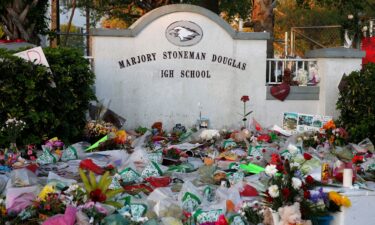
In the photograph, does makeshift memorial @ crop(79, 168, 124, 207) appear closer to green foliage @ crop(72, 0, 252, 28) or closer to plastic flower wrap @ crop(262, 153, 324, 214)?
plastic flower wrap @ crop(262, 153, 324, 214)

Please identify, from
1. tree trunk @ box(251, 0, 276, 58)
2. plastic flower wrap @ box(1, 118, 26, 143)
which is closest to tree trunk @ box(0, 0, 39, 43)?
plastic flower wrap @ box(1, 118, 26, 143)

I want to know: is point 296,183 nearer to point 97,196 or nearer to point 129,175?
point 97,196

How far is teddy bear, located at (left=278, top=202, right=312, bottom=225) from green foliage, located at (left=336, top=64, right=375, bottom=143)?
19.3 ft

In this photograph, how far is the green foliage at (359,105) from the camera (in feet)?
35.7

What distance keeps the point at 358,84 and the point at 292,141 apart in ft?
6.33

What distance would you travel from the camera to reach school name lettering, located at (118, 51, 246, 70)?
38.1ft

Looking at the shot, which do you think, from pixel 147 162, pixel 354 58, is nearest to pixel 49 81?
pixel 147 162

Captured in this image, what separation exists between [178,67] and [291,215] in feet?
22.5

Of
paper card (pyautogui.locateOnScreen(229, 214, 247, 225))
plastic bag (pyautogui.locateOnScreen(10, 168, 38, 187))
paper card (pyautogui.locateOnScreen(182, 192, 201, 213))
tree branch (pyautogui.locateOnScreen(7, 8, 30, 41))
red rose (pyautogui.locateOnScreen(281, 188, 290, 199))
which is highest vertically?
tree branch (pyautogui.locateOnScreen(7, 8, 30, 41))

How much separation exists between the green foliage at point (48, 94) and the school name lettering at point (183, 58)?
1516mm

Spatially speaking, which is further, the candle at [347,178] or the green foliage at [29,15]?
the green foliage at [29,15]

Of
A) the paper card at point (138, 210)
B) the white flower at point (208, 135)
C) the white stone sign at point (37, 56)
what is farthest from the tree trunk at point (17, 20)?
the paper card at point (138, 210)

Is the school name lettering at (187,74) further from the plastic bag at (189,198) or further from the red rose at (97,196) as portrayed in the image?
the red rose at (97,196)

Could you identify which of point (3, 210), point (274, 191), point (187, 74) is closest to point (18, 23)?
point (187, 74)
